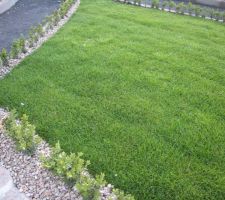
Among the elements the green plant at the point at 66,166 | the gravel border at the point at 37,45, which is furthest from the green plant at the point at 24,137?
the gravel border at the point at 37,45

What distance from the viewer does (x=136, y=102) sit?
6.16 meters

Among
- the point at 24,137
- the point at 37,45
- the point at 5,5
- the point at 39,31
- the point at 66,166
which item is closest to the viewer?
the point at 66,166

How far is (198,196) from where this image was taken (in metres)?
4.29

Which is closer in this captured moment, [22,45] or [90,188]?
[90,188]

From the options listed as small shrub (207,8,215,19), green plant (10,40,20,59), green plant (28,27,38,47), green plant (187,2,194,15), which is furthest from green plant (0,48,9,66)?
small shrub (207,8,215,19)

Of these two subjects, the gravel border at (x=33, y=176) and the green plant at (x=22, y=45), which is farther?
the green plant at (x=22, y=45)

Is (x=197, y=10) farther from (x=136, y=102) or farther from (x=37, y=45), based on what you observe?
(x=136, y=102)

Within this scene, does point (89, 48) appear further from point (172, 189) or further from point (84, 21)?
point (172, 189)

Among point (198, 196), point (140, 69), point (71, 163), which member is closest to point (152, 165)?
point (198, 196)

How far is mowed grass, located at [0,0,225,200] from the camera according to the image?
4660mm

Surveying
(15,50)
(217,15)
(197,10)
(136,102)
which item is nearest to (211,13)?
(217,15)

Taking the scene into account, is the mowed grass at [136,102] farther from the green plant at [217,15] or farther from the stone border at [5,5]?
the stone border at [5,5]

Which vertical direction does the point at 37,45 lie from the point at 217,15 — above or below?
below

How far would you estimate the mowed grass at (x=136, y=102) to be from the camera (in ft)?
15.3
